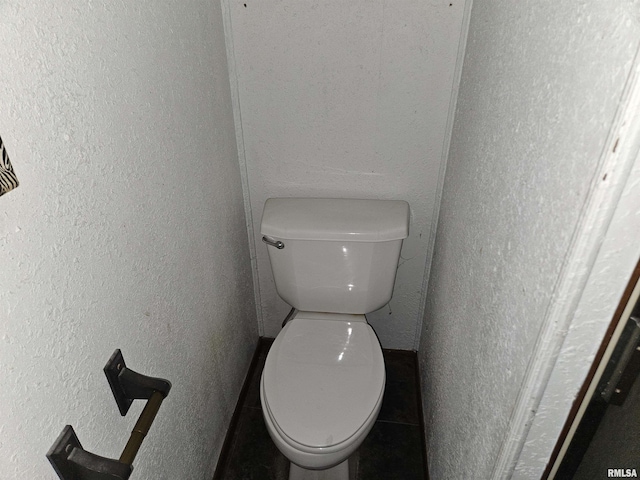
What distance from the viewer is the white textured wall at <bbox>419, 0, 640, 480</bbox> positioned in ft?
1.72

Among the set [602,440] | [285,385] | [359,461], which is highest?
[602,440]

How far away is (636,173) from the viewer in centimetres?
47

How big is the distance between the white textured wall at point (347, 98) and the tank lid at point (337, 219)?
0.11 meters

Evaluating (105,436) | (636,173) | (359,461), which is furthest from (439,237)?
(105,436)

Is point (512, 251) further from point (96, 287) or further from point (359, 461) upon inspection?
point (359, 461)

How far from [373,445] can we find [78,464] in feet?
3.81

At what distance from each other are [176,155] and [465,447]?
3.19 ft

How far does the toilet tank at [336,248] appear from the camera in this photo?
1386mm

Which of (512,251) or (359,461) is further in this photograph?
(359,461)

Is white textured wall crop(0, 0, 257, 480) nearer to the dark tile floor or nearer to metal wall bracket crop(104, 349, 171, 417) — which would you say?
metal wall bracket crop(104, 349, 171, 417)

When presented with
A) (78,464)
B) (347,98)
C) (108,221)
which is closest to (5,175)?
(108,221)

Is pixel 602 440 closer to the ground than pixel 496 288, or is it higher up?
closer to the ground

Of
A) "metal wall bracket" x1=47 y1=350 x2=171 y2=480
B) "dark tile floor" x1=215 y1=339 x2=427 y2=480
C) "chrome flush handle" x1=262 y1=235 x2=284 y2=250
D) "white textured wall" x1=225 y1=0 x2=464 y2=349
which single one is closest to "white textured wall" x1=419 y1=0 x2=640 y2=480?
"white textured wall" x1=225 y1=0 x2=464 y2=349

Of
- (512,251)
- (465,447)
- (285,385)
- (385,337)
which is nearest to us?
(512,251)
